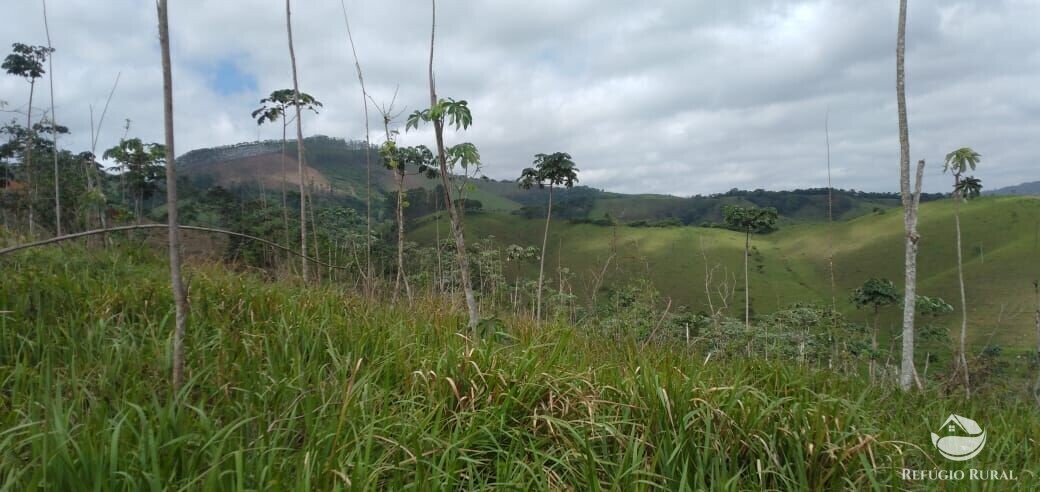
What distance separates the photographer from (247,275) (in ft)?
16.6

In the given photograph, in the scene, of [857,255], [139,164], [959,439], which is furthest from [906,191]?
[857,255]

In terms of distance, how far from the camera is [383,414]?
2.39 m

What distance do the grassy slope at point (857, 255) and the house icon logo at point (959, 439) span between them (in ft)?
189

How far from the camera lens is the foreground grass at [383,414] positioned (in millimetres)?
1931

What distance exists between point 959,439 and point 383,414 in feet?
11.4

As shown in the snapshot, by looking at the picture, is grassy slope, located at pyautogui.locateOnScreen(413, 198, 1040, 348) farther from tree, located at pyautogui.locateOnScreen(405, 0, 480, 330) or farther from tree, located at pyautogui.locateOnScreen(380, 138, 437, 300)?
tree, located at pyautogui.locateOnScreen(405, 0, 480, 330)

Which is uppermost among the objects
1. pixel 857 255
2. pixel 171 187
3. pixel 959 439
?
pixel 171 187

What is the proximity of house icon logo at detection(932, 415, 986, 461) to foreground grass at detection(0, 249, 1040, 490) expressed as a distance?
0.27 feet

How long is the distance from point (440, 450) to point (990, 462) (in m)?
3.11

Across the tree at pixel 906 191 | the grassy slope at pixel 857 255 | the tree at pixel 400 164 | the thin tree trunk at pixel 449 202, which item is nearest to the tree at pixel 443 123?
the thin tree trunk at pixel 449 202

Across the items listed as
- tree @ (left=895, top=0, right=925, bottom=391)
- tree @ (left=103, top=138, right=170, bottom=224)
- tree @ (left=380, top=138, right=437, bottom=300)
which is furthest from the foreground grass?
tree @ (left=103, top=138, right=170, bottom=224)

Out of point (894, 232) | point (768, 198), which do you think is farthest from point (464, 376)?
point (768, 198)

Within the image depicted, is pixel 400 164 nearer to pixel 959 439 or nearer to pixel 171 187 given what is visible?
pixel 171 187

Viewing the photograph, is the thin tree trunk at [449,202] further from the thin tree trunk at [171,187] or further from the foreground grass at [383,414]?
the thin tree trunk at [171,187]
